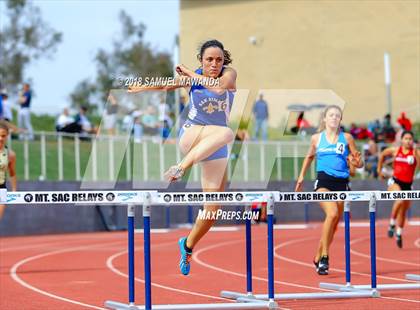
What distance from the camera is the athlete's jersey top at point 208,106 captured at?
8.70 meters

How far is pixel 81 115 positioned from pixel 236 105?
693 inches

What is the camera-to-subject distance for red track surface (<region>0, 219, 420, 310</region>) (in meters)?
10.8

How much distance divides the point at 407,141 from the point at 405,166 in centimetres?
41

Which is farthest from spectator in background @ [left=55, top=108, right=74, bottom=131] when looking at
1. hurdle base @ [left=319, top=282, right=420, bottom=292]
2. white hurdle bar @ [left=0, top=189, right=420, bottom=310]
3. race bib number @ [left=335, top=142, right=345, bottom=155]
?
white hurdle bar @ [left=0, top=189, right=420, bottom=310]

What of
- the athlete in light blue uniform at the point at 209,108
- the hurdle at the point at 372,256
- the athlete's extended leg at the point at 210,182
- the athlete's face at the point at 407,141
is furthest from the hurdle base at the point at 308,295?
the athlete's face at the point at 407,141

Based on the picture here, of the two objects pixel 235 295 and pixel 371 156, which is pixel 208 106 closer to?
pixel 235 295

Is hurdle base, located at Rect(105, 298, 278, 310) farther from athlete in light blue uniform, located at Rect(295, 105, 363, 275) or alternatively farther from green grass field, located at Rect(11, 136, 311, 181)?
green grass field, located at Rect(11, 136, 311, 181)

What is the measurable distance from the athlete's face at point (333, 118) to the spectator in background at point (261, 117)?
1068 centimetres

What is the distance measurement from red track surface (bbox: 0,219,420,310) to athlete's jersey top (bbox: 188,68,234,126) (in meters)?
2.17

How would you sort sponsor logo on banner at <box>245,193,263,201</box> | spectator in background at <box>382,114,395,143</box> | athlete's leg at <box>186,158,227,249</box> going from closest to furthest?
athlete's leg at <box>186,158,227,249</box> → sponsor logo on banner at <box>245,193,263,201</box> → spectator in background at <box>382,114,395,143</box>

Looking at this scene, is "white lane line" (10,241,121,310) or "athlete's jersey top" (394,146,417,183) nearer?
"white lane line" (10,241,121,310)

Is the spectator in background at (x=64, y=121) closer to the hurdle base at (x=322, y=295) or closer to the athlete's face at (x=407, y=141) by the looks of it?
the athlete's face at (x=407, y=141)

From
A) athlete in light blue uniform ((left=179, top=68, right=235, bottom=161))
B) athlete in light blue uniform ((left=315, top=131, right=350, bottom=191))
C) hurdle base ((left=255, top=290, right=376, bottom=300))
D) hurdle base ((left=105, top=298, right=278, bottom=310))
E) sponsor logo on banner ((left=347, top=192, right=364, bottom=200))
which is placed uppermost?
athlete in light blue uniform ((left=179, top=68, right=235, bottom=161))

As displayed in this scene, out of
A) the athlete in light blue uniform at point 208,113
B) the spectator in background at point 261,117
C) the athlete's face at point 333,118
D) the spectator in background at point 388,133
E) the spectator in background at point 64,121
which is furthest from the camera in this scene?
the spectator in background at point 388,133
